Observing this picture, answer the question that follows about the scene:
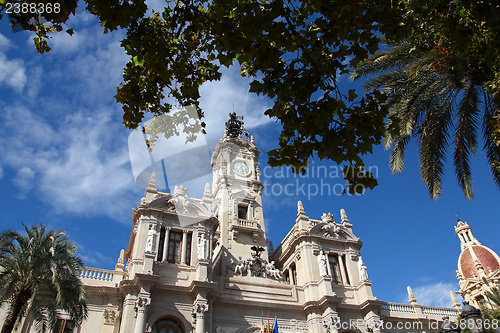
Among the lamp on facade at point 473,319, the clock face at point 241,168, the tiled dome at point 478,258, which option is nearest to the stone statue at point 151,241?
the clock face at point 241,168

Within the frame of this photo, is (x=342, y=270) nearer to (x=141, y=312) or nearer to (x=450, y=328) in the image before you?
(x=141, y=312)

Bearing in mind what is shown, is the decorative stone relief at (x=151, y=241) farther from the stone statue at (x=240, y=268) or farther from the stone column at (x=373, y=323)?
the stone column at (x=373, y=323)

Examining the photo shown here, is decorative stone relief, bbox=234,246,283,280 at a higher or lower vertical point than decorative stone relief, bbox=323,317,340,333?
higher

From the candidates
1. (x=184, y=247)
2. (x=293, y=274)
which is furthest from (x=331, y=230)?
(x=184, y=247)

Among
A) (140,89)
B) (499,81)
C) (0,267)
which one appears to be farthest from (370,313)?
(140,89)

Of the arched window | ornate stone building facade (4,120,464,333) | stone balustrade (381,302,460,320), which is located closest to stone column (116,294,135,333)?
ornate stone building facade (4,120,464,333)

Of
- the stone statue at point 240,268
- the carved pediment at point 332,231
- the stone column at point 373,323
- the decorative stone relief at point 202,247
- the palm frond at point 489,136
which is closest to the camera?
the palm frond at point 489,136

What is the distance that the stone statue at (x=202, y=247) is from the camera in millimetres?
23302

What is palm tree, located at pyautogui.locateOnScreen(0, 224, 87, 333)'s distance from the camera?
1470cm

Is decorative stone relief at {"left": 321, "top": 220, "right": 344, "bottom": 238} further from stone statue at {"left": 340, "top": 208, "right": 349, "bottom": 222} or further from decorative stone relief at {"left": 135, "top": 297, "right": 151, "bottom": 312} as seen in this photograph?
decorative stone relief at {"left": 135, "top": 297, "right": 151, "bottom": 312}

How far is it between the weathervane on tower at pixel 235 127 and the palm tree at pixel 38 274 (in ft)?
75.1

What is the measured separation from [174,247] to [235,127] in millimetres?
17200

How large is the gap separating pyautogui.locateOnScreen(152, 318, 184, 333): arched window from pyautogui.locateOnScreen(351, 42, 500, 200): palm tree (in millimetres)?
14894

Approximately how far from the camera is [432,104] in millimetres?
13148
